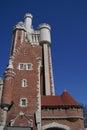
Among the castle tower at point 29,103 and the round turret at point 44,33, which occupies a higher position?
the round turret at point 44,33

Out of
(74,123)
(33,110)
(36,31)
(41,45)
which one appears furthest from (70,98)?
(36,31)

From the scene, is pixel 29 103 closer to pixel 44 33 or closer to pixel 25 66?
pixel 25 66

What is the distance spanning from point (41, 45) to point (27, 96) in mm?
21912

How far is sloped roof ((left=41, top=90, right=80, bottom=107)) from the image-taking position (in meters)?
33.5

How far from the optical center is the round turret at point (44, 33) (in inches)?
2084

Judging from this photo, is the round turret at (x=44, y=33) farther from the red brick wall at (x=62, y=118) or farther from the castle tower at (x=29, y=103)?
the red brick wall at (x=62, y=118)

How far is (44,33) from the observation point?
54.6 m

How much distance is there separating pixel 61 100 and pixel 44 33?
80.4 ft

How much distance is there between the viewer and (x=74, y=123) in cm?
3181

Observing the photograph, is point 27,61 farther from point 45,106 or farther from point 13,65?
point 45,106

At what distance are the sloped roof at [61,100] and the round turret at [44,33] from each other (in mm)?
19752

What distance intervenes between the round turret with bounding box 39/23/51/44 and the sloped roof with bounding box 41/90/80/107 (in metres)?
19.8

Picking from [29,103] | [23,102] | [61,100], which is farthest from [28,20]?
[29,103]

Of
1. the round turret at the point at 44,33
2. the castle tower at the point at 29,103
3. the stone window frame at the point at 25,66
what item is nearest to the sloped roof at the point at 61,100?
the castle tower at the point at 29,103
